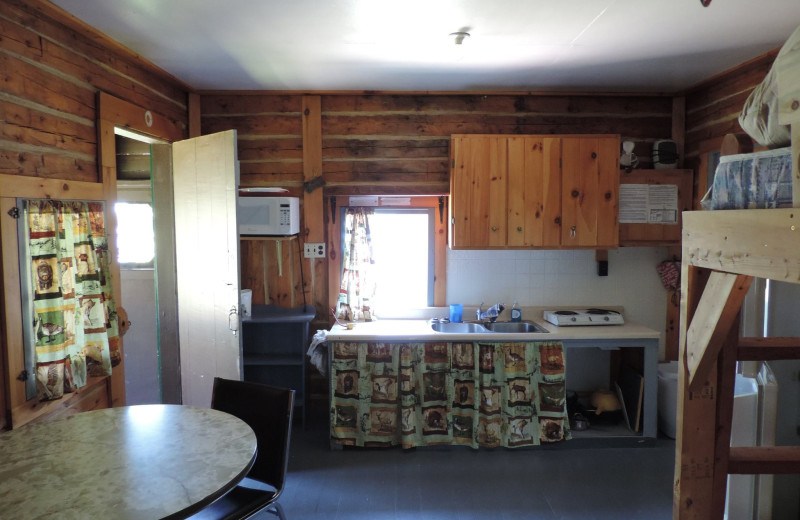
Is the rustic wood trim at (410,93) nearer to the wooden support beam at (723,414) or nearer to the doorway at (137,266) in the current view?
the doorway at (137,266)

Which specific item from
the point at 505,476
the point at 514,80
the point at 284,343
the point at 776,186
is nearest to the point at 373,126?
the point at 514,80

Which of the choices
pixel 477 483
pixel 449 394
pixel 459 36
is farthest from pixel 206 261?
pixel 477 483

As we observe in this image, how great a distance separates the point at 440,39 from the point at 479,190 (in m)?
1.19

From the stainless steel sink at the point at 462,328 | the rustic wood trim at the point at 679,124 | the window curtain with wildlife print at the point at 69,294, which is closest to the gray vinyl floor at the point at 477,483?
the stainless steel sink at the point at 462,328

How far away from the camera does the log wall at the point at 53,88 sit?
7.13 feet

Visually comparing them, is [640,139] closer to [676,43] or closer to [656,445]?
[676,43]

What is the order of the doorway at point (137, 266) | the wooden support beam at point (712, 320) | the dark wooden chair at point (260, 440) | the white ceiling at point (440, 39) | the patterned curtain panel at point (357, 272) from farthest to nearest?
the doorway at point (137, 266) < the patterned curtain panel at point (357, 272) < the white ceiling at point (440, 39) < the dark wooden chair at point (260, 440) < the wooden support beam at point (712, 320)

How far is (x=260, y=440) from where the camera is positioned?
225 centimetres

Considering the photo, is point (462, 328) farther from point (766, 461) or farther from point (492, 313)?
point (766, 461)

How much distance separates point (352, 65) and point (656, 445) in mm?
3409

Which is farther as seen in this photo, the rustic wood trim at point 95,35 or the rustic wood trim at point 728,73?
the rustic wood trim at point 728,73

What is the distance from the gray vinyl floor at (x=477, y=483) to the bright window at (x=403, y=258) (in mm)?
1200

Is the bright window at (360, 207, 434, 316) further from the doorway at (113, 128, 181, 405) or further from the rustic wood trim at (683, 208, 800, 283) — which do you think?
the rustic wood trim at (683, 208, 800, 283)

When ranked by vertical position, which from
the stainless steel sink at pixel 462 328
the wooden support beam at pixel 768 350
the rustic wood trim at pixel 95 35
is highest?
the rustic wood trim at pixel 95 35
